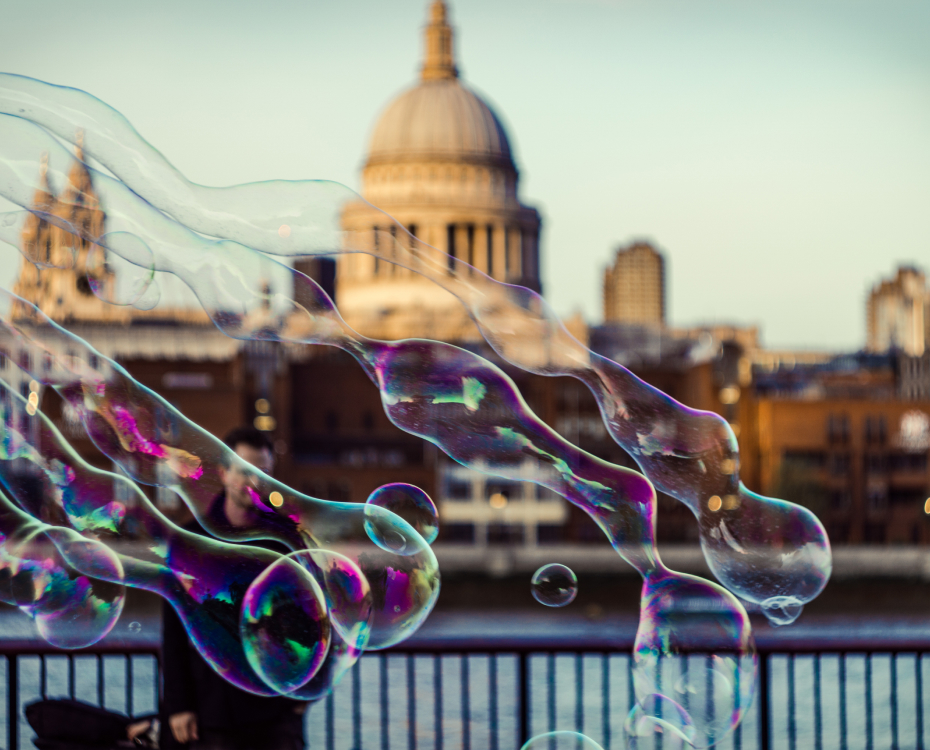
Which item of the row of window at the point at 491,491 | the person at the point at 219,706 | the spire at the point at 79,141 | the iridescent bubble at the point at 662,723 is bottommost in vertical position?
the row of window at the point at 491,491

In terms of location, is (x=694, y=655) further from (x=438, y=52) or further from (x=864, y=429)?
(x=438, y=52)

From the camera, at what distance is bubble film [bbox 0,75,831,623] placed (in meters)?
4.04

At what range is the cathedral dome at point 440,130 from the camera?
62.5 m

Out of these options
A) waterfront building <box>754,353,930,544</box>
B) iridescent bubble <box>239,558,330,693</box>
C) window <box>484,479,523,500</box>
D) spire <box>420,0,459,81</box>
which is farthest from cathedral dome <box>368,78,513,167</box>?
iridescent bubble <box>239,558,330,693</box>

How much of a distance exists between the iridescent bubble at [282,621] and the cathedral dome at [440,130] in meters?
58.4

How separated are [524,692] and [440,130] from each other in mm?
60007

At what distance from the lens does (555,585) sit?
4578 mm

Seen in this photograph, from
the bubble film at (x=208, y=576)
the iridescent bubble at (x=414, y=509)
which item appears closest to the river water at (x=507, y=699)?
the bubble film at (x=208, y=576)

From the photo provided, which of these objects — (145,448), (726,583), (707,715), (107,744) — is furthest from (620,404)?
(107,744)

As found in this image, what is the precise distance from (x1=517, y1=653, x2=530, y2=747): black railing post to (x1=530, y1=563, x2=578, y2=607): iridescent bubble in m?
0.18

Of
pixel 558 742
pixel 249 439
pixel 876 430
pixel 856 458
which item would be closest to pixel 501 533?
pixel 856 458

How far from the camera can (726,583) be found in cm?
412

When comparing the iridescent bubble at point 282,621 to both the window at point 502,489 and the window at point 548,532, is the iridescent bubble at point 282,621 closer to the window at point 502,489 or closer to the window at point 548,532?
the window at point 502,489

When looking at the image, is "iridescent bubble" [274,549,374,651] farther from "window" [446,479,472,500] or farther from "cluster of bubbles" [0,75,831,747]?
"window" [446,479,472,500]
